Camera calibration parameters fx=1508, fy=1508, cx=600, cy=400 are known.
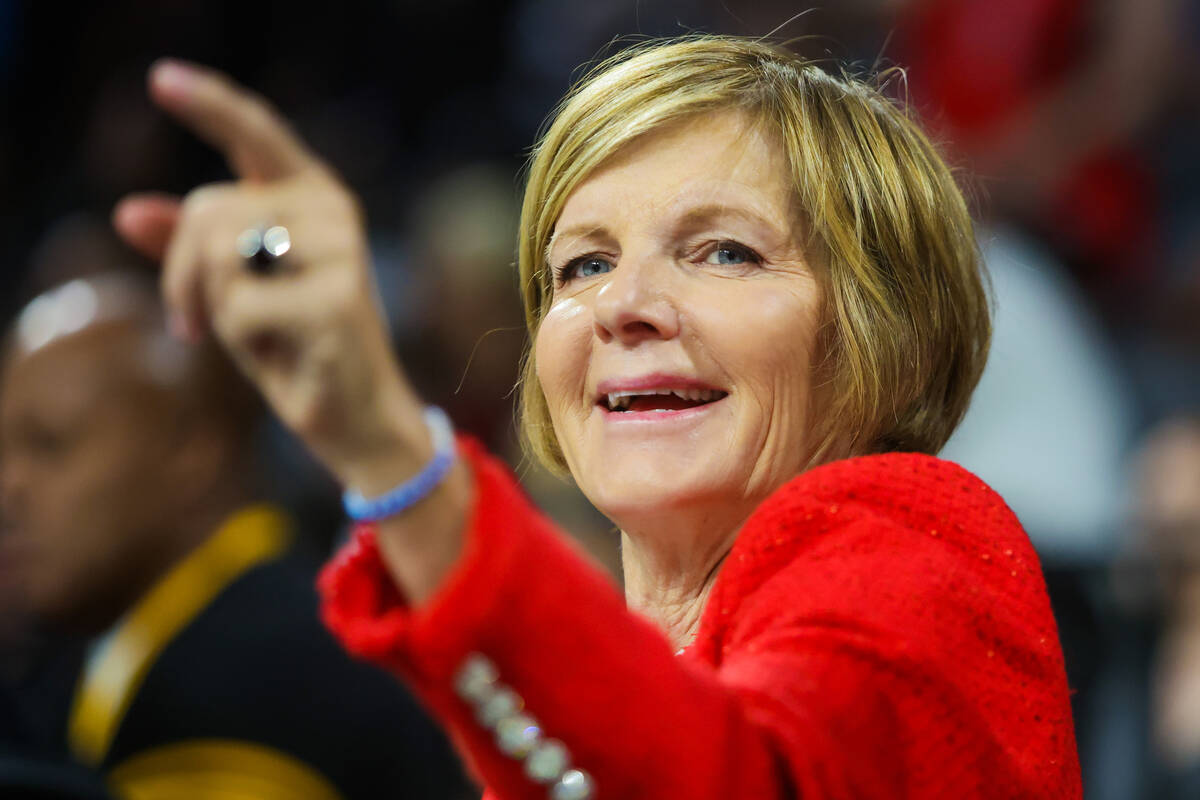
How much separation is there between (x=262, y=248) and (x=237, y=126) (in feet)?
0.27

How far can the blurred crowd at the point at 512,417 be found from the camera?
9.59ft

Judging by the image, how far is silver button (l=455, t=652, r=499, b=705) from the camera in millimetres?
943

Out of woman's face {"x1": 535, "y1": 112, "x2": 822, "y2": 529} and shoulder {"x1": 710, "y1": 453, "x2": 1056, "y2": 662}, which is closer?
shoulder {"x1": 710, "y1": 453, "x2": 1056, "y2": 662}

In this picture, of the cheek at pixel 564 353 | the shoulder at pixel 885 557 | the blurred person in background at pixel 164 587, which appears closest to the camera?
the shoulder at pixel 885 557

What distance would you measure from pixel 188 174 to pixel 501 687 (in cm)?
564

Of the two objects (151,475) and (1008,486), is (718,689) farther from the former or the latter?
(151,475)

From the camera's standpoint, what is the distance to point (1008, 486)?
3098 mm

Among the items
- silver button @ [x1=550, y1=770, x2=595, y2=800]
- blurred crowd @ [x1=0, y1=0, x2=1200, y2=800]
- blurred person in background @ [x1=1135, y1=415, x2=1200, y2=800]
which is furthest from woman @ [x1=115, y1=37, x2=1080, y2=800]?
blurred person in background @ [x1=1135, y1=415, x2=1200, y2=800]

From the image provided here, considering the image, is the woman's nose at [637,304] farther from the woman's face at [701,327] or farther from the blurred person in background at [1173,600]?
the blurred person in background at [1173,600]

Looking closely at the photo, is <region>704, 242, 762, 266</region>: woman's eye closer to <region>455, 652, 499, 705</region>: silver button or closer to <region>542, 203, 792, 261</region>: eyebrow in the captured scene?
<region>542, 203, 792, 261</region>: eyebrow

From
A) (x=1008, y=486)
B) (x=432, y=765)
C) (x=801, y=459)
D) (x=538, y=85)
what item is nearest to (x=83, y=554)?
(x=432, y=765)

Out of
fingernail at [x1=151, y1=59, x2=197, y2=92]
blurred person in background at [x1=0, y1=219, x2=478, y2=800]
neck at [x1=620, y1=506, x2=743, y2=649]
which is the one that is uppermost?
fingernail at [x1=151, y1=59, x2=197, y2=92]

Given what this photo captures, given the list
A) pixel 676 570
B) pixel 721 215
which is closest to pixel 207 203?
pixel 721 215

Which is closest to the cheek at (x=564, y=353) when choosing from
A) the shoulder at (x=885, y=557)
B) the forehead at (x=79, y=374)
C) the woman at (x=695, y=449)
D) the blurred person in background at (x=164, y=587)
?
the woman at (x=695, y=449)
